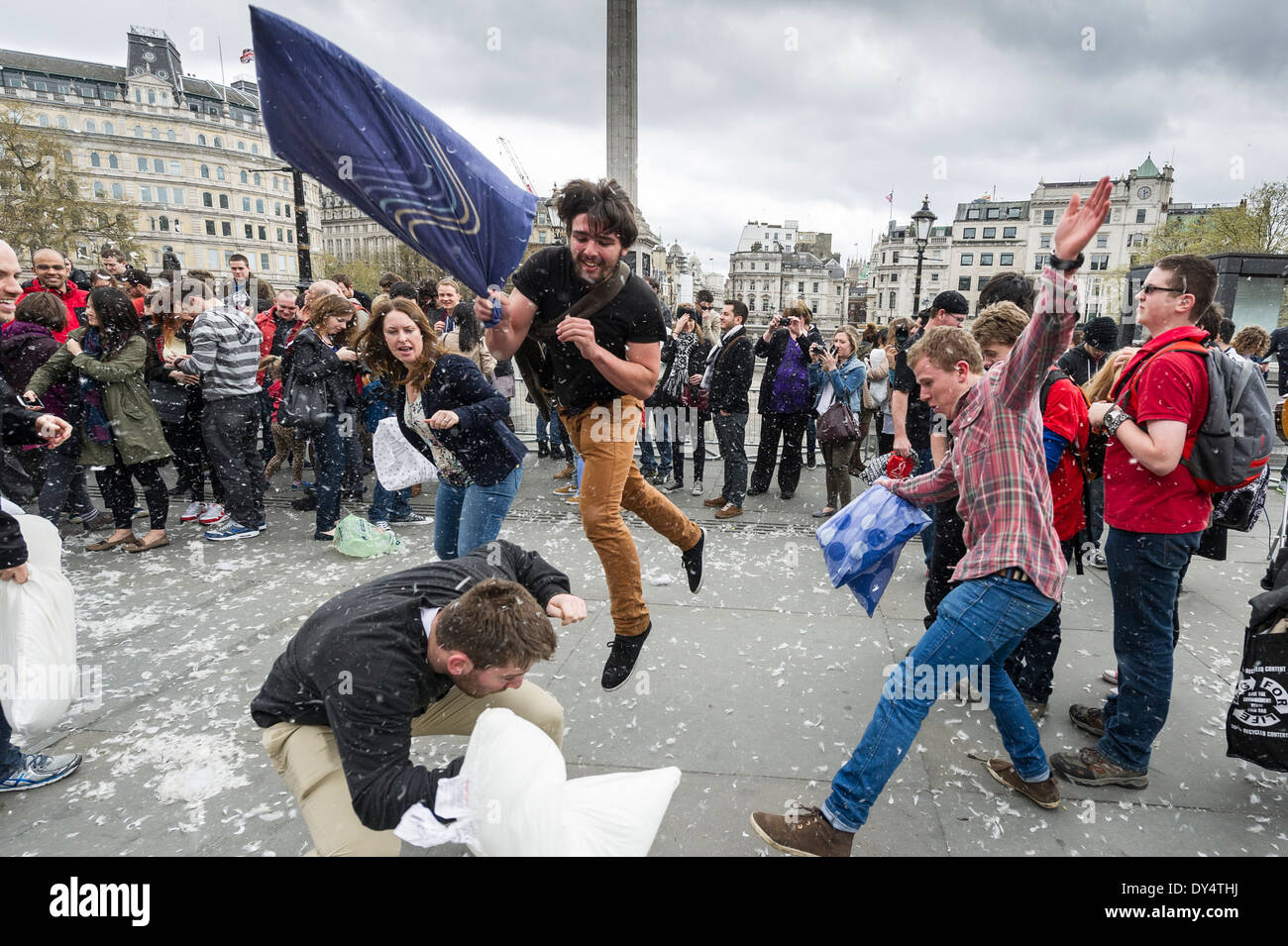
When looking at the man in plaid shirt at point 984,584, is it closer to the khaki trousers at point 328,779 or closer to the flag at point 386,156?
the khaki trousers at point 328,779

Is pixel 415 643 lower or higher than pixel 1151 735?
higher

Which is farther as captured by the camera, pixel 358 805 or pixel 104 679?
pixel 104 679

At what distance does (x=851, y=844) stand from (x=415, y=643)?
163 cm

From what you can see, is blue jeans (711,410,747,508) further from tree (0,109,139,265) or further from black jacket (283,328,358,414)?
tree (0,109,139,265)

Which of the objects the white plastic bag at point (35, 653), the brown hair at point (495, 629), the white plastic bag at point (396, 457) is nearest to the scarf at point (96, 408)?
the white plastic bag at point (396, 457)

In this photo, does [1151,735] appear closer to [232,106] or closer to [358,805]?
[358,805]

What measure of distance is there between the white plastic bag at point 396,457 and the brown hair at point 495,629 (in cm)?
330

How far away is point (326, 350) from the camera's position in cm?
576

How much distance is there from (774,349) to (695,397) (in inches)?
41.4

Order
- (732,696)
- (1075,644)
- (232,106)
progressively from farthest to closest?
(232,106) → (1075,644) → (732,696)

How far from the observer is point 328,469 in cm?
574

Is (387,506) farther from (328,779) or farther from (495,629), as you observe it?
(495,629)
